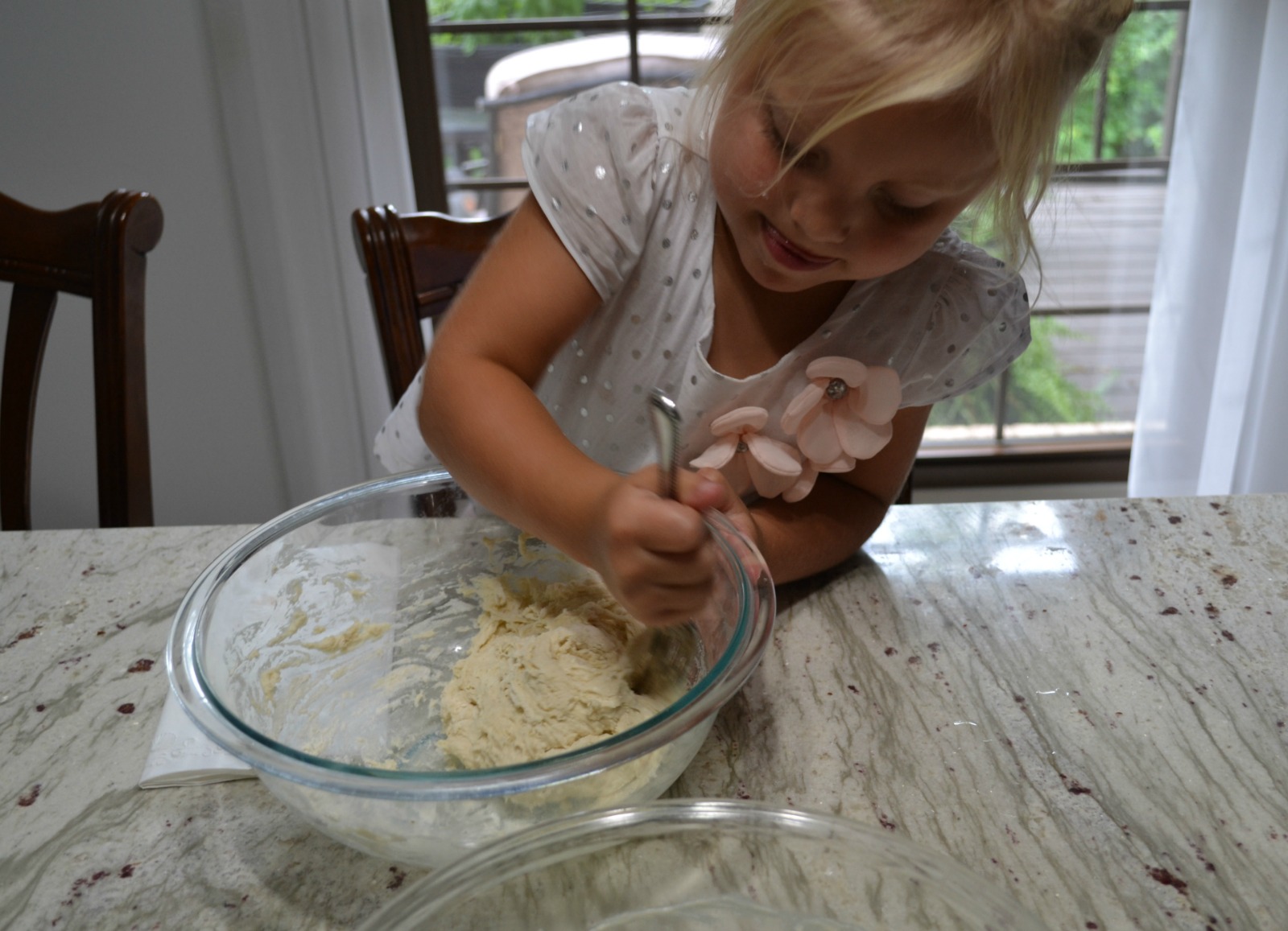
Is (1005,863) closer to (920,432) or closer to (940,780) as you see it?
(940,780)

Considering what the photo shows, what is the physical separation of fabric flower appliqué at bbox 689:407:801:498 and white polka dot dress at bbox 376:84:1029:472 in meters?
0.03

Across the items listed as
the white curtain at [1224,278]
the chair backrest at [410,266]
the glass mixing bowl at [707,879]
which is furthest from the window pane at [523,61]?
the glass mixing bowl at [707,879]

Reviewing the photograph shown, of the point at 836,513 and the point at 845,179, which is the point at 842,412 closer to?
the point at 836,513

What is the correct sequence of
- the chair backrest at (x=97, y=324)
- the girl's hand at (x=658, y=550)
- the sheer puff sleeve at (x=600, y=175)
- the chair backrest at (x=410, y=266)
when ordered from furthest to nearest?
the chair backrest at (x=410, y=266)
the chair backrest at (x=97, y=324)
the sheer puff sleeve at (x=600, y=175)
the girl's hand at (x=658, y=550)

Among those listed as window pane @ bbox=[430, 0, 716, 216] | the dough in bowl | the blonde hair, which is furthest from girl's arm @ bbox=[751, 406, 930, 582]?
window pane @ bbox=[430, 0, 716, 216]

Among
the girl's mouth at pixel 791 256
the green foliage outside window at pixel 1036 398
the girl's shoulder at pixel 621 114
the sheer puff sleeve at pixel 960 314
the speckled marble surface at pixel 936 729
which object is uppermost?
the girl's shoulder at pixel 621 114

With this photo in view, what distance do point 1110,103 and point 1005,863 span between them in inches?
61.4

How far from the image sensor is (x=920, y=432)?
85 cm

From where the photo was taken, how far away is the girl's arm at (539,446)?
51 centimetres

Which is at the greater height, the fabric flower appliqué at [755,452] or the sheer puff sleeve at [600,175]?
the sheer puff sleeve at [600,175]

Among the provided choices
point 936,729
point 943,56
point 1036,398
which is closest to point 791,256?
point 943,56

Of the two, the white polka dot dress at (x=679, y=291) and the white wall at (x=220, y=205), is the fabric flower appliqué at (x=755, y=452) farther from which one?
the white wall at (x=220, y=205)

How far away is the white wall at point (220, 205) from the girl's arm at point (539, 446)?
2.80 feet

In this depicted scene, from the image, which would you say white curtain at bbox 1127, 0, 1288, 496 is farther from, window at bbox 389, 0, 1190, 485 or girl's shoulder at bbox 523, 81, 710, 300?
girl's shoulder at bbox 523, 81, 710, 300
